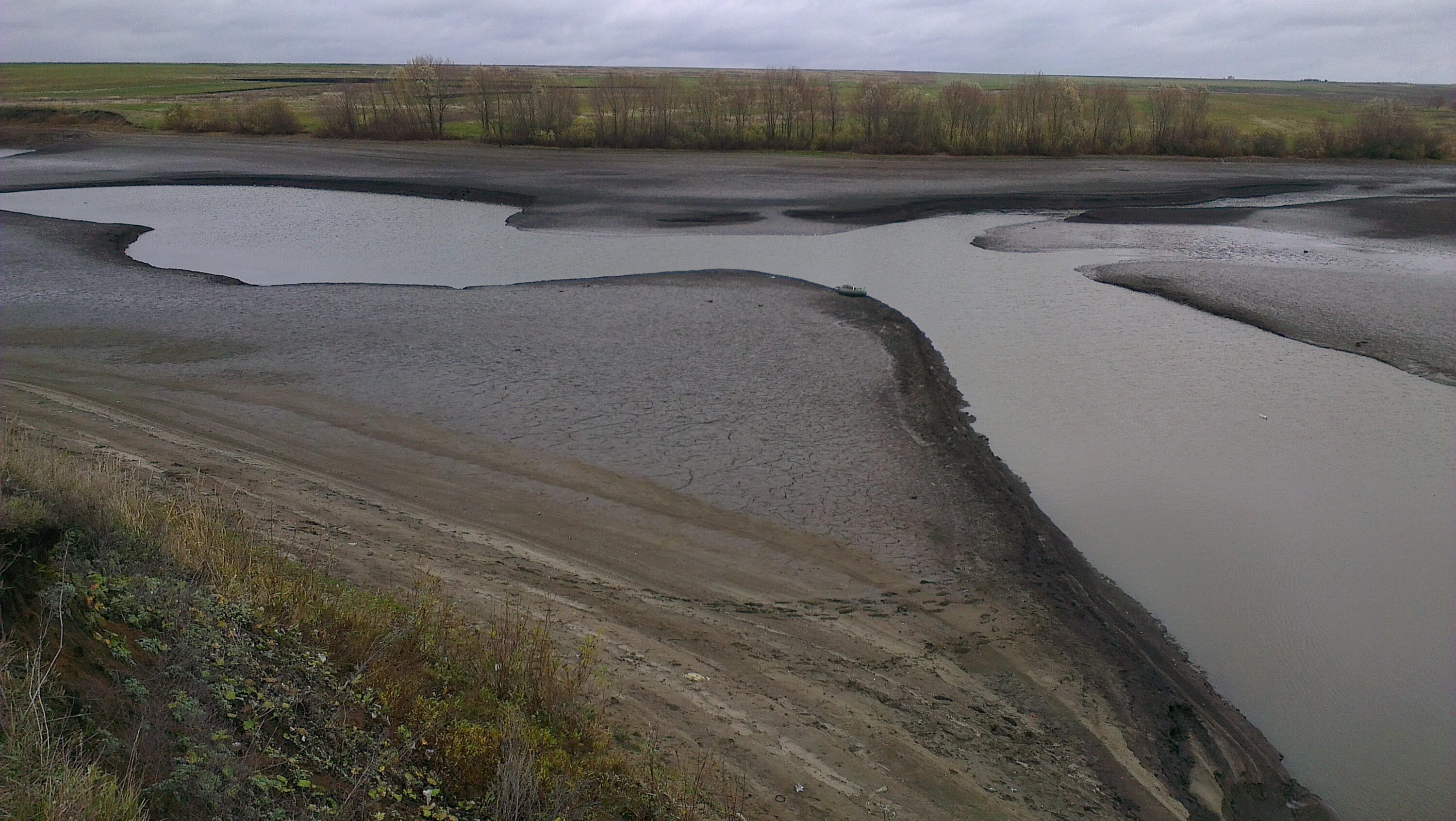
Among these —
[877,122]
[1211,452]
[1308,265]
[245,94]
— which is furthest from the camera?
[245,94]

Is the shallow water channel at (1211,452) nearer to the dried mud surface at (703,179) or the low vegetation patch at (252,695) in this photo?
the low vegetation patch at (252,695)

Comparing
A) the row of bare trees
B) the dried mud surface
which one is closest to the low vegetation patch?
the dried mud surface

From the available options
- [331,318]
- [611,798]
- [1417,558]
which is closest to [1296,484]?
[1417,558]

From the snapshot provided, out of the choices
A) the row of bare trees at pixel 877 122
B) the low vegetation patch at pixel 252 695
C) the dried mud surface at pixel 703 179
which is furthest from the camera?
the row of bare trees at pixel 877 122

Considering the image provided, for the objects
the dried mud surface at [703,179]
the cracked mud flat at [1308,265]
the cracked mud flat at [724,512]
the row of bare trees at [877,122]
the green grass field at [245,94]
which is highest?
the green grass field at [245,94]

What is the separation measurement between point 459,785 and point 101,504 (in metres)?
2.85

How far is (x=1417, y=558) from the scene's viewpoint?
8664 millimetres

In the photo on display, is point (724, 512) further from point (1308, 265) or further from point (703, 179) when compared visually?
point (703, 179)

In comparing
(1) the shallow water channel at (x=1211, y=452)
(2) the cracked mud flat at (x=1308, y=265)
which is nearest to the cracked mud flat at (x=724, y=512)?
(1) the shallow water channel at (x=1211, y=452)

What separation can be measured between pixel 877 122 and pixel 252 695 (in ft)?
137

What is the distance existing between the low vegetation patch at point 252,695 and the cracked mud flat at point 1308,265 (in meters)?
14.1

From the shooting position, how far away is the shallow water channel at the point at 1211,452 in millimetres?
6859

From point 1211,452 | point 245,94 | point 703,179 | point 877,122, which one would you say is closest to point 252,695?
point 1211,452

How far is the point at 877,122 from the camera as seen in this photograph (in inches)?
1670
